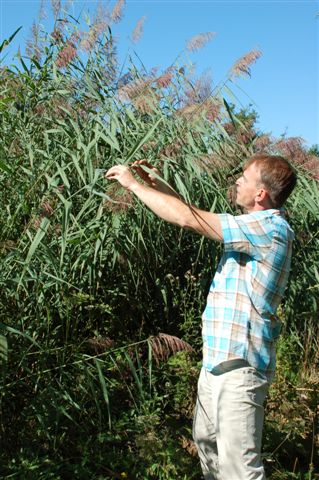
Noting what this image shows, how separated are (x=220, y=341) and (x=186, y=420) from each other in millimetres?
1181

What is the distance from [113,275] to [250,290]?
1.11 metres

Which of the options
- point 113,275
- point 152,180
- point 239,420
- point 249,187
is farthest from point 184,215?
point 113,275

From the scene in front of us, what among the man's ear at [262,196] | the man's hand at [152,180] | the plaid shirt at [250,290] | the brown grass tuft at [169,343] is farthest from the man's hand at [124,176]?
the brown grass tuft at [169,343]

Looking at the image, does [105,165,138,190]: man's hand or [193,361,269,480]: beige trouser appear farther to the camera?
[105,165,138,190]: man's hand

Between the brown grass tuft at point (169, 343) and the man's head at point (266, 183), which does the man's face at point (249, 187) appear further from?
the brown grass tuft at point (169, 343)

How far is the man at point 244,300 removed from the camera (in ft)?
7.43

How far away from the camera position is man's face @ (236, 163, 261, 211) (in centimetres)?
239

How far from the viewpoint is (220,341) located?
2.33m

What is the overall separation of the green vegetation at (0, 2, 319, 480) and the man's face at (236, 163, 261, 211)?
0.52 m

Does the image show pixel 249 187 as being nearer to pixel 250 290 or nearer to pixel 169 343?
pixel 250 290

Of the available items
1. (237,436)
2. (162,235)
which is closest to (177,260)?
(162,235)

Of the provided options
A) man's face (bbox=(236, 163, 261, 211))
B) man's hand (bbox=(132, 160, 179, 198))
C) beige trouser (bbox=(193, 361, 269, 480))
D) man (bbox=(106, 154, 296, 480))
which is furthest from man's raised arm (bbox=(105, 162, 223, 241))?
beige trouser (bbox=(193, 361, 269, 480))

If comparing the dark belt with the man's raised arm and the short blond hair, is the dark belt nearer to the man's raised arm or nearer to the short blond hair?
the man's raised arm

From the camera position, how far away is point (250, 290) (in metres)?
2.34
